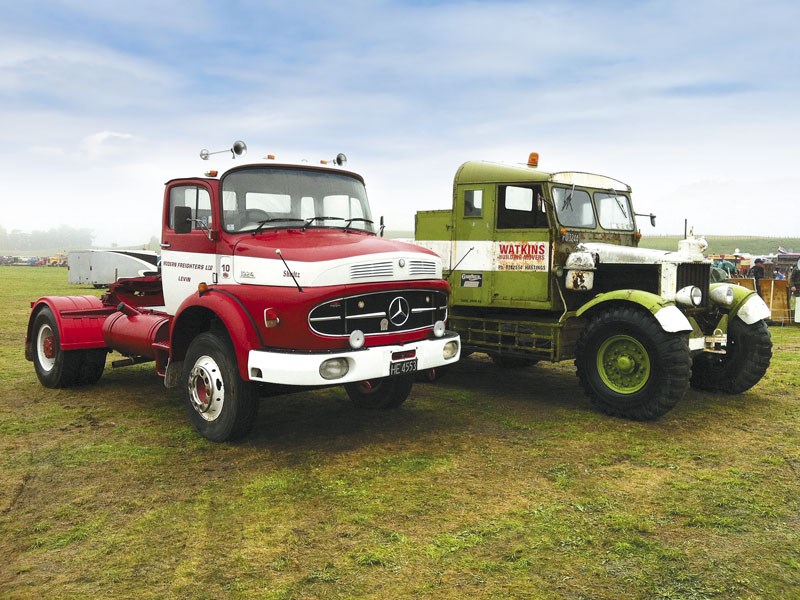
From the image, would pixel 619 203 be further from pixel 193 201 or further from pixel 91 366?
pixel 91 366

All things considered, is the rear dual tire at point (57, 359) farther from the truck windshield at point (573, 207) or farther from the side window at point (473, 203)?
the truck windshield at point (573, 207)

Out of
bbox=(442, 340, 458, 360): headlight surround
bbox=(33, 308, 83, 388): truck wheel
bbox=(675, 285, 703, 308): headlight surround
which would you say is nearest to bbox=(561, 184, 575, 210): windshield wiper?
bbox=(675, 285, 703, 308): headlight surround

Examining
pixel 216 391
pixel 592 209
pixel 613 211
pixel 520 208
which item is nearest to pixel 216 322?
pixel 216 391

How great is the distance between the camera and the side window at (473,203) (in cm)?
861

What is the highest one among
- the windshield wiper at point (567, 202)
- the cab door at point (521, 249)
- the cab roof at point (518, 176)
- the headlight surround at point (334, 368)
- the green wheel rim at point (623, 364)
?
the cab roof at point (518, 176)

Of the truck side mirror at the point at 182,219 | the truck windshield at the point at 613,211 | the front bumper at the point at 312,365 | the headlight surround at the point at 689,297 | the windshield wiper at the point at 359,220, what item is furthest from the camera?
the truck windshield at the point at 613,211

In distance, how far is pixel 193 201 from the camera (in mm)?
6801

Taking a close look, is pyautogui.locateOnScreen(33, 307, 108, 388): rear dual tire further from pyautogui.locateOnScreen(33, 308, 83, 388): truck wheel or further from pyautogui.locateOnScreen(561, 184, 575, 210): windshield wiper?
pyautogui.locateOnScreen(561, 184, 575, 210): windshield wiper

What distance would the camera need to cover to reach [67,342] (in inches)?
327

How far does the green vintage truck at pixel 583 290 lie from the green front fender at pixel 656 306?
0.01m

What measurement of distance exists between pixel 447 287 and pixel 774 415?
4.04 meters

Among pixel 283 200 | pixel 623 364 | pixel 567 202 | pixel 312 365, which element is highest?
pixel 567 202

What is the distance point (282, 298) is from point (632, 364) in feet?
12.7

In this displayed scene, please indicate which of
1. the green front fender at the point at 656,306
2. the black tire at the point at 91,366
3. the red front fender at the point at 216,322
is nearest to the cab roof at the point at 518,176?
the green front fender at the point at 656,306
